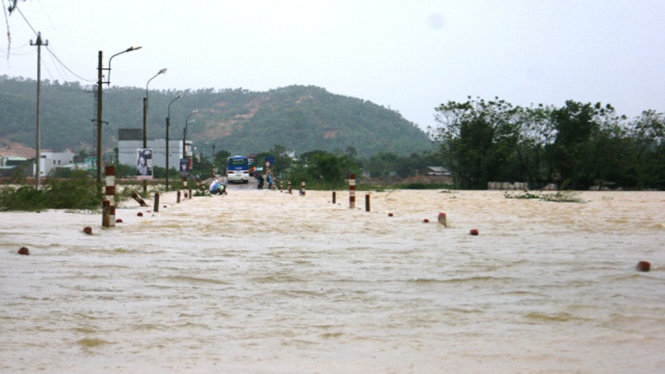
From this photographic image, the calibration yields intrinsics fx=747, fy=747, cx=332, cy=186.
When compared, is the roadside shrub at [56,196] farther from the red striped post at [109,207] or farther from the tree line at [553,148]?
the tree line at [553,148]

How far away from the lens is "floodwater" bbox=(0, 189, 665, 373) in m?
4.37

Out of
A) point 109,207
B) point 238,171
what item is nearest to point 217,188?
point 109,207

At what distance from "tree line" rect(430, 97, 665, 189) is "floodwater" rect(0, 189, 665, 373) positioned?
5204 centimetres

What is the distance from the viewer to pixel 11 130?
7156 inches

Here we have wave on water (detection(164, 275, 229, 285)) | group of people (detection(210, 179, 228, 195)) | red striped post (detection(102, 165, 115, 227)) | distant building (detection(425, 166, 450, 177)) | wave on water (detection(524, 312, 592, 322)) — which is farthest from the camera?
distant building (detection(425, 166, 450, 177))

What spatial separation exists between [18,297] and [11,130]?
191 meters

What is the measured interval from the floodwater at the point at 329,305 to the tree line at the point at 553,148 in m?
52.0

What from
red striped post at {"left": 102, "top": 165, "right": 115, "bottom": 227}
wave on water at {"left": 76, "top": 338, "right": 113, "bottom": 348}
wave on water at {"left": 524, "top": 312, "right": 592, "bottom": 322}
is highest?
red striped post at {"left": 102, "top": 165, "right": 115, "bottom": 227}

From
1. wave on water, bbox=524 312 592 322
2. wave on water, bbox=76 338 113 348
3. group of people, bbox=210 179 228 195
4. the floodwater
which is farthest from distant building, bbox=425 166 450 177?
wave on water, bbox=76 338 113 348

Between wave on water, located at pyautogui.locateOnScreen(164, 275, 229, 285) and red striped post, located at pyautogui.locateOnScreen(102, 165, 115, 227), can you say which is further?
red striped post, located at pyautogui.locateOnScreen(102, 165, 115, 227)

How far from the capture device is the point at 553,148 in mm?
64312

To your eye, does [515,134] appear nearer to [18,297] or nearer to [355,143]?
[18,297]

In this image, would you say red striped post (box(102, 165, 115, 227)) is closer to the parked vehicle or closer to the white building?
the parked vehicle

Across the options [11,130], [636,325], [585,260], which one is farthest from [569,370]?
[11,130]
